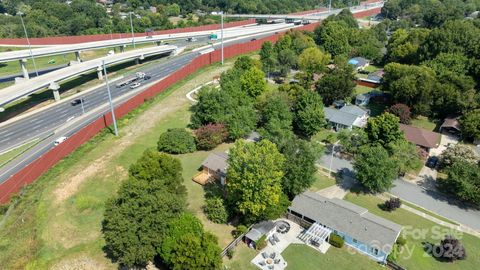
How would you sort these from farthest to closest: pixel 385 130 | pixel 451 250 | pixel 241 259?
pixel 385 130 < pixel 241 259 < pixel 451 250

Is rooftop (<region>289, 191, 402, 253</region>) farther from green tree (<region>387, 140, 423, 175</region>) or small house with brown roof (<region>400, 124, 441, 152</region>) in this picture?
small house with brown roof (<region>400, 124, 441, 152</region>)

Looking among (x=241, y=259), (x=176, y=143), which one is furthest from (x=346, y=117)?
(x=241, y=259)

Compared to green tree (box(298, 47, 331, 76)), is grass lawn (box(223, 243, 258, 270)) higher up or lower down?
lower down

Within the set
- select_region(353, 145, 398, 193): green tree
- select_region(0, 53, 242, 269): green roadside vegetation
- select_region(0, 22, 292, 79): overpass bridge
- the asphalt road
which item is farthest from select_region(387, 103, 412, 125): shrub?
select_region(0, 22, 292, 79): overpass bridge

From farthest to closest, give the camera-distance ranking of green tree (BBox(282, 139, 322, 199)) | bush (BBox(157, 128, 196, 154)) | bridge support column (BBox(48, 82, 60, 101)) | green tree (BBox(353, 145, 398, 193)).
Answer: bridge support column (BBox(48, 82, 60, 101)) < bush (BBox(157, 128, 196, 154)) < green tree (BBox(353, 145, 398, 193)) < green tree (BBox(282, 139, 322, 199))

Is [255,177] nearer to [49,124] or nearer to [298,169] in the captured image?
[298,169]

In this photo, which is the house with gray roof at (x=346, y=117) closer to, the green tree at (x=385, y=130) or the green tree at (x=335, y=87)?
the green tree at (x=335, y=87)

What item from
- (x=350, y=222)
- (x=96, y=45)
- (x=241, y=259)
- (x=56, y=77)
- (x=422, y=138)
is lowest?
(x=241, y=259)

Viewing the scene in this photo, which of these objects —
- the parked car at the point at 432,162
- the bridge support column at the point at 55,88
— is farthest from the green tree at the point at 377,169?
the bridge support column at the point at 55,88
